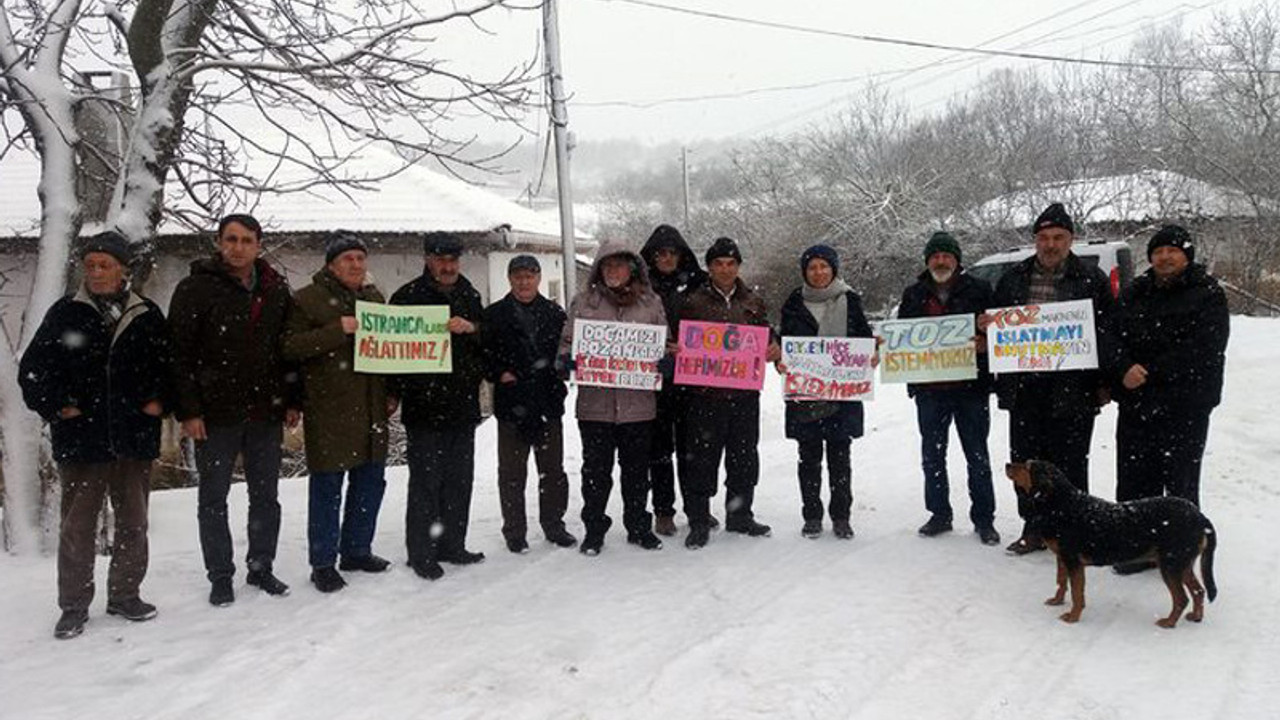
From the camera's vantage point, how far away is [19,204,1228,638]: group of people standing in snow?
471 centimetres

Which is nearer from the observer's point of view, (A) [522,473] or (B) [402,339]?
(B) [402,339]

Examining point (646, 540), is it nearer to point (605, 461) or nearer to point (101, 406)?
point (605, 461)

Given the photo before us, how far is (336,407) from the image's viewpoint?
17.2 feet

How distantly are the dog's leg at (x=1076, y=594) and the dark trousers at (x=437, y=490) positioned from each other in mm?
3809

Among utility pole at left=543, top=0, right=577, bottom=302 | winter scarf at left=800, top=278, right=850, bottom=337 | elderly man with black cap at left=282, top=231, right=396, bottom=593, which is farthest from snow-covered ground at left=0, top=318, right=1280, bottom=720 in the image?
utility pole at left=543, top=0, right=577, bottom=302

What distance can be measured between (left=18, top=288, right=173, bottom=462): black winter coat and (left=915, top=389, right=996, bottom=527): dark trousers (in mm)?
5107

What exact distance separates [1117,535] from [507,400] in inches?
153

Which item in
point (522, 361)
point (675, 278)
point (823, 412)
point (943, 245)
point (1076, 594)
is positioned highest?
point (943, 245)

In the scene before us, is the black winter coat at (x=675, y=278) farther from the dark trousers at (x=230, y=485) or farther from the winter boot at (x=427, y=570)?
the dark trousers at (x=230, y=485)

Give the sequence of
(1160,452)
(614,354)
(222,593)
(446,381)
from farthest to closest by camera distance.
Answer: (614,354) → (446,381) → (1160,452) → (222,593)

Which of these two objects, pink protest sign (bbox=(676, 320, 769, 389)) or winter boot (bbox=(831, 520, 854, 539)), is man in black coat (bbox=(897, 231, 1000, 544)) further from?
pink protest sign (bbox=(676, 320, 769, 389))

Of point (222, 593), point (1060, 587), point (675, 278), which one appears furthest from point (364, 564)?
point (1060, 587)

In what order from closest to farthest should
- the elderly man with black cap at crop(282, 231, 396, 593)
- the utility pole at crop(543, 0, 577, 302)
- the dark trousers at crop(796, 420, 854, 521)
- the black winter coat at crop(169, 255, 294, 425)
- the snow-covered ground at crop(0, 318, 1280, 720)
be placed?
1. the snow-covered ground at crop(0, 318, 1280, 720)
2. the black winter coat at crop(169, 255, 294, 425)
3. the elderly man with black cap at crop(282, 231, 396, 593)
4. the dark trousers at crop(796, 420, 854, 521)
5. the utility pole at crop(543, 0, 577, 302)

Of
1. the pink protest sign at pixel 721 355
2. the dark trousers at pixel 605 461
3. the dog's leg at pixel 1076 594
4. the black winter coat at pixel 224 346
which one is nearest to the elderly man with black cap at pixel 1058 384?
the dog's leg at pixel 1076 594
